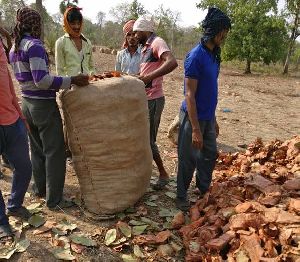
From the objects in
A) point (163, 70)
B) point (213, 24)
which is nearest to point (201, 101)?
point (163, 70)

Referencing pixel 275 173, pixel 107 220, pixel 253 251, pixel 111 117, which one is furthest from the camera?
pixel 275 173

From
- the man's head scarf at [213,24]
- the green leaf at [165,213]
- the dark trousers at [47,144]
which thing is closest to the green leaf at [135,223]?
the green leaf at [165,213]

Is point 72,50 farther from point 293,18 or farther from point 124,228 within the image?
point 293,18

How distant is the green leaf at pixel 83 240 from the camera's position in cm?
290

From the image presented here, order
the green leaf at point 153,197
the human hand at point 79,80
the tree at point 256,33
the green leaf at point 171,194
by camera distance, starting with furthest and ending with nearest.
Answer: the tree at point 256,33 → the green leaf at point 171,194 → the green leaf at point 153,197 → the human hand at point 79,80

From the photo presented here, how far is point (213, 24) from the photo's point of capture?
3100 mm

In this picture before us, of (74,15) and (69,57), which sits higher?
(74,15)

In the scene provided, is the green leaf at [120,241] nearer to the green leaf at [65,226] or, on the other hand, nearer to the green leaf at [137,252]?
the green leaf at [137,252]

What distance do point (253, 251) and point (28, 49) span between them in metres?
2.23

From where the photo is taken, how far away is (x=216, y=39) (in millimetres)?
3170

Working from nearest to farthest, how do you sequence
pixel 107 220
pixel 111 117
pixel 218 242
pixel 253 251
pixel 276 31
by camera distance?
pixel 253 251
pixel 218 242
pixel 111 117
pixel 107 220
pixel 276 31

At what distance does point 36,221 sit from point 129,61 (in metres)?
1.87

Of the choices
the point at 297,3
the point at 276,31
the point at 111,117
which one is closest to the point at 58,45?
the point at 111,117

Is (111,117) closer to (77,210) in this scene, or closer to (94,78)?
(94,78)
